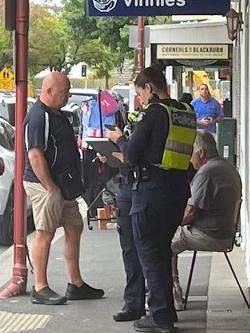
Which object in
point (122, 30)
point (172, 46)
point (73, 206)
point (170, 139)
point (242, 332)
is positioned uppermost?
point (122, 30)

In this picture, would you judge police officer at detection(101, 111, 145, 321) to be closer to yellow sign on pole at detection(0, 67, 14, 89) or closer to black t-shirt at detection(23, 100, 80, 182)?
black t-shirt at detection(23, 100, 80, 182)

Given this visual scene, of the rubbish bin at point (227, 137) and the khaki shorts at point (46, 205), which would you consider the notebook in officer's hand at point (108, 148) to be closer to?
the khaki shorts at point (46, 205)

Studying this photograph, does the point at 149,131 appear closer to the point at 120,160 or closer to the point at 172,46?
the point at 120,160

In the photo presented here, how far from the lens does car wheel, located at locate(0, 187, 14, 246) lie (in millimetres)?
10133

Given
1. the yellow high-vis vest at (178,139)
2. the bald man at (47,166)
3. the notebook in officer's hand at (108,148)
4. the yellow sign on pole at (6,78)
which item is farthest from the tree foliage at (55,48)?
the yellow high-vis vest at (178,139)

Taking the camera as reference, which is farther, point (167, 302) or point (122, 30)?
point (122, 30)

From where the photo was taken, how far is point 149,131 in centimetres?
550

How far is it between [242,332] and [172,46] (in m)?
8.19

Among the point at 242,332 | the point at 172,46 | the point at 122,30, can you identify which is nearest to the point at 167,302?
the point at 242,332

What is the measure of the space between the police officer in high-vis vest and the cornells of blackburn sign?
3904 mm

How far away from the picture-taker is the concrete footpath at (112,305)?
235 inches

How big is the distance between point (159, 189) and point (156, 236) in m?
0.32

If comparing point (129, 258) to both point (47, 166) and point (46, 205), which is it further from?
point (47, 166)

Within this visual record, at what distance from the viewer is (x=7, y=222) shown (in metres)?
10.2
